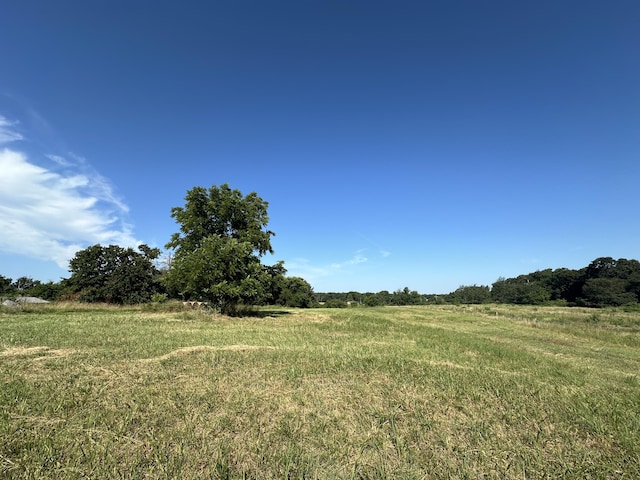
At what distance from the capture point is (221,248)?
80.6 feet

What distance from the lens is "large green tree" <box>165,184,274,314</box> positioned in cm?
2438

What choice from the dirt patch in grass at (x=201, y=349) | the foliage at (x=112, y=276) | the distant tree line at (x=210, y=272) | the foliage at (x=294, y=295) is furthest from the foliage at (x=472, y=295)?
the dirt patch in grass at (x=201, y=349)

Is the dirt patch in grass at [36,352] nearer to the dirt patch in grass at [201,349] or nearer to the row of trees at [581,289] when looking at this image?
the dirt patch in grass at [201,349]

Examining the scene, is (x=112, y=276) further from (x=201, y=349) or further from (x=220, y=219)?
(x=201, y=349)

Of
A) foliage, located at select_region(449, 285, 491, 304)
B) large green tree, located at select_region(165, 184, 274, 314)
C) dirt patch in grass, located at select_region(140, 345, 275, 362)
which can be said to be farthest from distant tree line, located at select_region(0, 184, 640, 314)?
foliage, located at select_region(449, 285, 491, 304)

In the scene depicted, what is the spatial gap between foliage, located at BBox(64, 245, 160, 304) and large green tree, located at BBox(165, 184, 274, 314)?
80.8ft

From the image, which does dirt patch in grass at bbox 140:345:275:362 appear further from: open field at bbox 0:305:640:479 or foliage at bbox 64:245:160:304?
foliage at bbox 64:245:160:304

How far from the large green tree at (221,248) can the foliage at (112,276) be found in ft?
80.8

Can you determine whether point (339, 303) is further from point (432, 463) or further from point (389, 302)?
point (432, 463)

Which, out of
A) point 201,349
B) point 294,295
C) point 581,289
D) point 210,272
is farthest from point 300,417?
point 581,289

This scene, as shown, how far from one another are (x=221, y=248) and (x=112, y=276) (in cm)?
3183

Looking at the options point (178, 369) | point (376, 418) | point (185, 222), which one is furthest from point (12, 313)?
point (376, 418)

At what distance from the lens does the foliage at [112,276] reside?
46.0m

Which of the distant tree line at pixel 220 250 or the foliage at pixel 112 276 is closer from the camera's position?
the distant tree line at pixel 220 250
